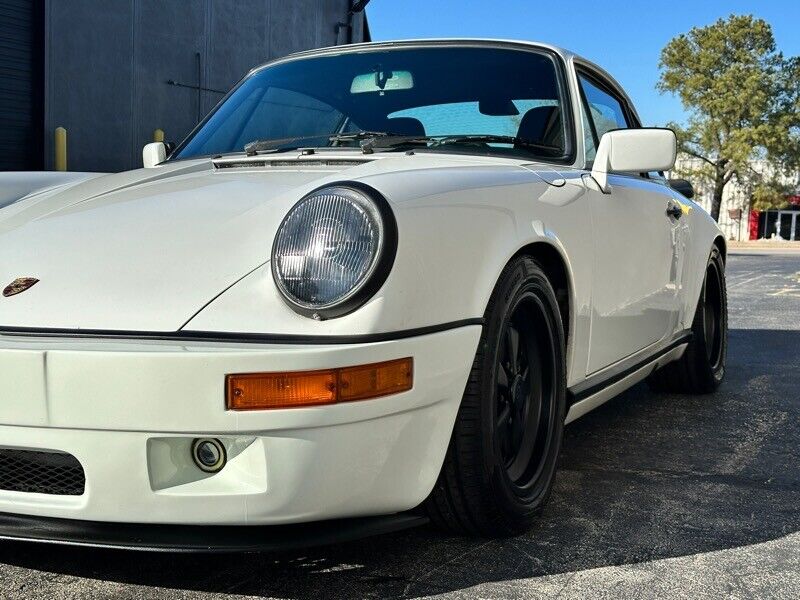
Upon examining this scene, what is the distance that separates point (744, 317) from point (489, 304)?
267 inches

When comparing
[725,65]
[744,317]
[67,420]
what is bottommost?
[744,317]

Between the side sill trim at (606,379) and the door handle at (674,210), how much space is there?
0.51 meters

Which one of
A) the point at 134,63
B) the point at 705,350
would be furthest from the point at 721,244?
the point at 134,63

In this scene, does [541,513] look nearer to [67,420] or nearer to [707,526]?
[707,526]

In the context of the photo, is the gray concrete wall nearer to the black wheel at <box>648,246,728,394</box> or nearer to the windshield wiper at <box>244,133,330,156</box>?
the black wheel at <box>648,246,728,394</box>

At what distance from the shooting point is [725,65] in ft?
156

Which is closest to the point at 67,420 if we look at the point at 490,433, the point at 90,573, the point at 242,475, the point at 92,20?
the point at 242,475

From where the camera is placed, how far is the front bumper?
6.07 feet

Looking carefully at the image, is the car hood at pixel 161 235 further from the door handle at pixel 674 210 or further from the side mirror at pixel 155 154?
the door handle at pixel 674 210

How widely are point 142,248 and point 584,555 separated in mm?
1270

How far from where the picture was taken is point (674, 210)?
3.95 metres

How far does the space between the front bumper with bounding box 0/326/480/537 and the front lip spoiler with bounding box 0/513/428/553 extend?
23 mm

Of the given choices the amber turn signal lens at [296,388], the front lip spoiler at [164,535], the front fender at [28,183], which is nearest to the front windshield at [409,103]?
the front fender at [28,183]

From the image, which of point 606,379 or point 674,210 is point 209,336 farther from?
point 674,210
